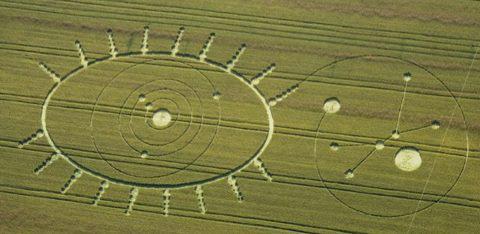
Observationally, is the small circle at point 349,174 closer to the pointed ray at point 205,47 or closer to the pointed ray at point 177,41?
the pointed ray at point 205,47

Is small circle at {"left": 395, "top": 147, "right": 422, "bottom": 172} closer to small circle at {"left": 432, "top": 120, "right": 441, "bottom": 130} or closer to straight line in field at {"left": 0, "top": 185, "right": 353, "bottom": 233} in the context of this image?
small circle at {"left": 432, "top": 120, "right": 441, "bottom": 130}

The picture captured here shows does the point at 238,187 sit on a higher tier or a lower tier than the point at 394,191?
lower

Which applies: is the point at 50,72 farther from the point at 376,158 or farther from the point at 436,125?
the point at 436,125

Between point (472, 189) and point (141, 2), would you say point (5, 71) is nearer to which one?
point (141, 2)

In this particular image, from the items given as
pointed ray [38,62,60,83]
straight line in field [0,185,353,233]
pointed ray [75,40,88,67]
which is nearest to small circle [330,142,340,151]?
straight line in field [0,185,353,233]

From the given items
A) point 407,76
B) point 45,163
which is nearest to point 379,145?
point 407,76

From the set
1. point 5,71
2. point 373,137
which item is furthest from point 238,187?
point 5,71

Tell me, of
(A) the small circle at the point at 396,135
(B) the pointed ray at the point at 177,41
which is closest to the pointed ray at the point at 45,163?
(B) the pointed ray at the point at 177,41
